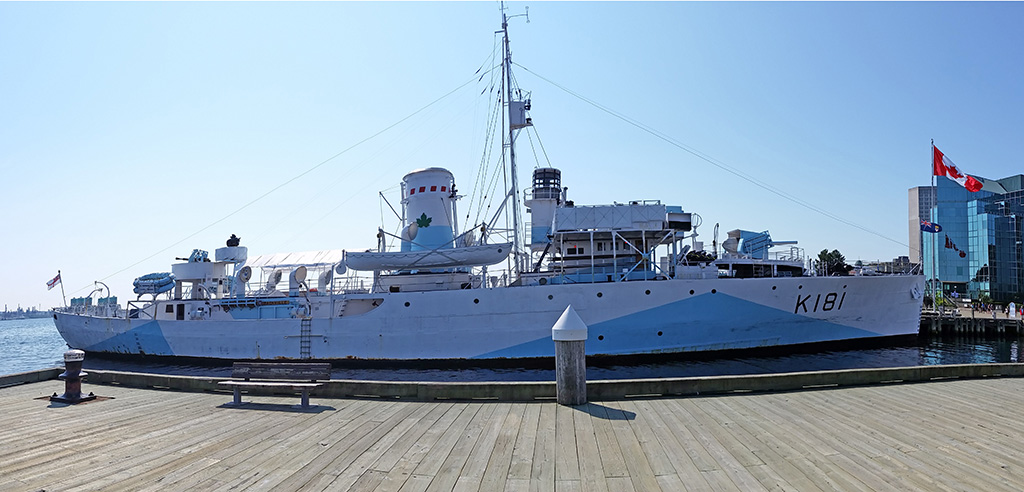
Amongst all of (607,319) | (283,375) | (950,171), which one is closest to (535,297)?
(607,319)

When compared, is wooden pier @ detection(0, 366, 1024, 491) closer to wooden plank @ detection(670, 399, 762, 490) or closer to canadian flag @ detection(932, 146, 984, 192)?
wooden plank @ detection(670, 399, 762, 490)

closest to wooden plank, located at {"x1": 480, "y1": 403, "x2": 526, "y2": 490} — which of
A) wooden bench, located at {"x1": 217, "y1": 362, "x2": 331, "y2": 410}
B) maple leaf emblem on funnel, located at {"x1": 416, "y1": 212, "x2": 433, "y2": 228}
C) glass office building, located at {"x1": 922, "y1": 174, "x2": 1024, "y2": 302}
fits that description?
wooden bench, located at {"x1": 217, "y1": 362, "x2": 331, "y2": 410}

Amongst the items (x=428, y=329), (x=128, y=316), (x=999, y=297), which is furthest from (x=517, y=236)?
(x=999, y=297)

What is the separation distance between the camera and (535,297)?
65.9 feet

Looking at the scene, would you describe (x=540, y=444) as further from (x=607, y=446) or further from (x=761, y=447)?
(x=761, y=447)

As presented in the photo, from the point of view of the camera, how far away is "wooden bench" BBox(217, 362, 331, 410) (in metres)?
7.36

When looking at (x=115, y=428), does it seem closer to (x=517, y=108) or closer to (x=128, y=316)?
(x=517, y=108)

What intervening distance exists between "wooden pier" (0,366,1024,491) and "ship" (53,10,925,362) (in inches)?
485

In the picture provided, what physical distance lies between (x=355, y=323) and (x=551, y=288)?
26.0ft

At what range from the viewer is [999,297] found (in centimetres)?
5166

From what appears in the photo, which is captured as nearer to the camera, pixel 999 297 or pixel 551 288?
pixel 551 288

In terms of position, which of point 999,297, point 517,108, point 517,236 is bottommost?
point 999,297

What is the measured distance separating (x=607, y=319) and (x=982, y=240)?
5264 cm

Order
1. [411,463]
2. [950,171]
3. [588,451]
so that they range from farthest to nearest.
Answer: [950,171]
[588,451]
[411,463]
